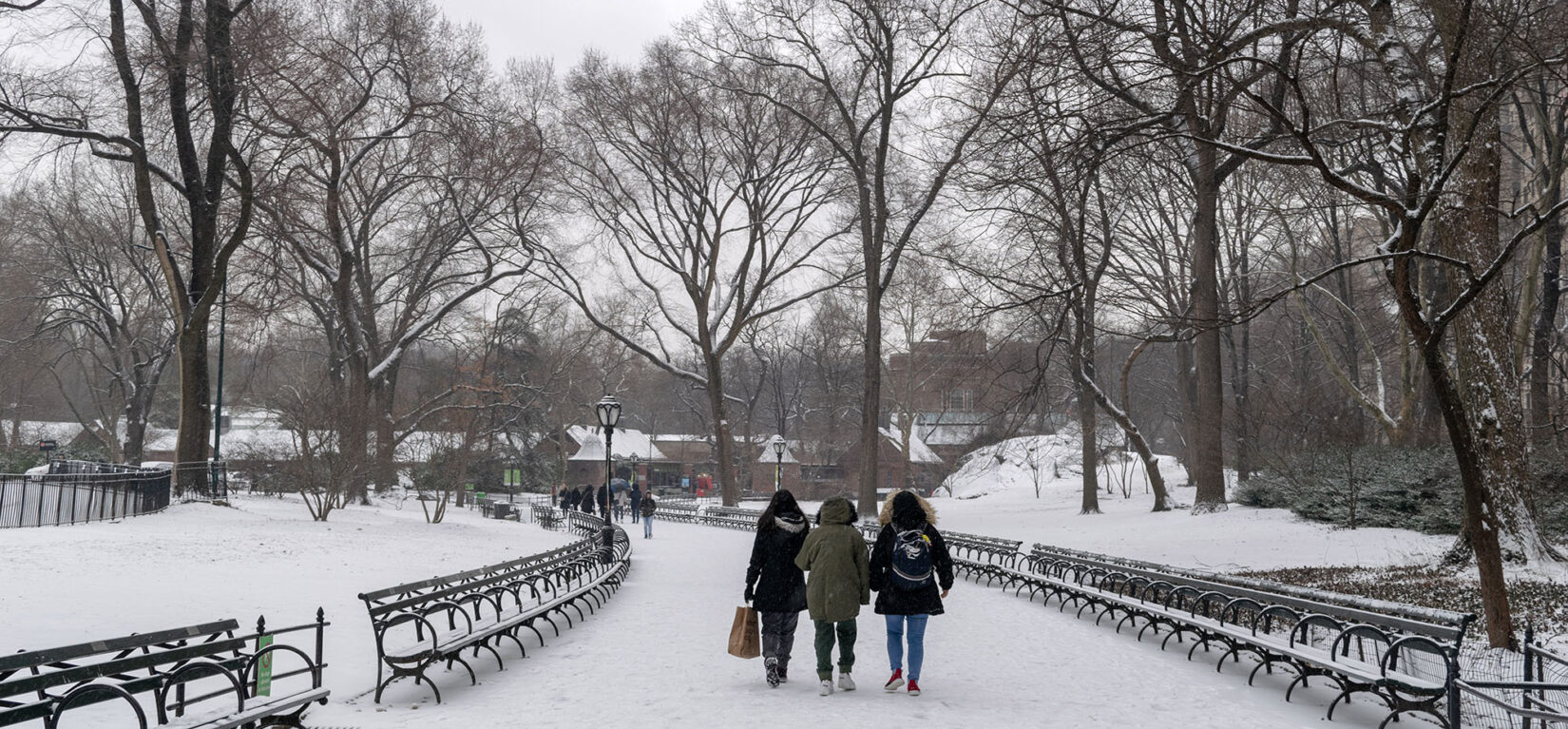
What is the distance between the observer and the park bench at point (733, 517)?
36.4 metres

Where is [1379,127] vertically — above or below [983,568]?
above

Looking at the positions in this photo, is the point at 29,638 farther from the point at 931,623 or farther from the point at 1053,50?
the point at 1053,50

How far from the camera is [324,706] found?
25.5 ft

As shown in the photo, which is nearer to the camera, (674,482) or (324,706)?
(324,706)

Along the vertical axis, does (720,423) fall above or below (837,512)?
above

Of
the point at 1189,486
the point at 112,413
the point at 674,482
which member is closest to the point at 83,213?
the point at 112,413

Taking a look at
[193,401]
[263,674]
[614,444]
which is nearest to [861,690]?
[263,674]

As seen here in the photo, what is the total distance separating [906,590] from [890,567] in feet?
0.68

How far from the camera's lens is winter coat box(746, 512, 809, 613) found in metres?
8.59

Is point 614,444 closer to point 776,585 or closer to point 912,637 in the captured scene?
point 776,585

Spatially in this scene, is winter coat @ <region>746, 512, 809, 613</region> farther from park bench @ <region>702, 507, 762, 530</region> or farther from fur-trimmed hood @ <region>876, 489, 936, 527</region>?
park bench @ <region>702, 507, 762, 530</region>

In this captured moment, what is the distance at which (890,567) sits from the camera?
8.34 m

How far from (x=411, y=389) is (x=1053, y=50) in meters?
68.3

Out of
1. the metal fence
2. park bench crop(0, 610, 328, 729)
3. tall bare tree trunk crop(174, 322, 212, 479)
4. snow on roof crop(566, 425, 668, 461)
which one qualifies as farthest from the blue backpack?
snow on roof crop(566, 425, 668, 461)
